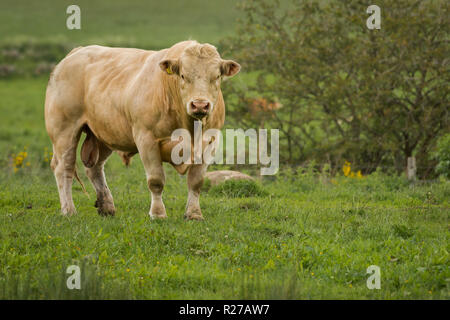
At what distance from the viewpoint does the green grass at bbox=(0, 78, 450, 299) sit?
5.20 meters

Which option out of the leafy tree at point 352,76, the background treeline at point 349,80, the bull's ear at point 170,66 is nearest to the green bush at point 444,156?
the background treeline at point 349,80

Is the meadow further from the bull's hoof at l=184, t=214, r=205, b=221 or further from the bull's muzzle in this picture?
the bull's muzzle

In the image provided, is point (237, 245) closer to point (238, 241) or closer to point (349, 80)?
point (238, 241)

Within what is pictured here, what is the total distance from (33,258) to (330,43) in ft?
30.0

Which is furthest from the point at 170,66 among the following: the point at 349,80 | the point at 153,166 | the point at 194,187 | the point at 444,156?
the point at 349,80

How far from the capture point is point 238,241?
6.71 metres

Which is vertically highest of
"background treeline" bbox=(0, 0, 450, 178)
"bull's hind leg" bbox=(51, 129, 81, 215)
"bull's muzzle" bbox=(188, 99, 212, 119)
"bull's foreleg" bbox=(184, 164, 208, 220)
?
"background treeline" bbox=(0, 0, 450, 178)

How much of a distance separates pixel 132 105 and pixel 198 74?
1.08 metres

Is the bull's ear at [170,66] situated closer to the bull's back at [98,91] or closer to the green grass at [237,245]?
the bull's back at [98,91]

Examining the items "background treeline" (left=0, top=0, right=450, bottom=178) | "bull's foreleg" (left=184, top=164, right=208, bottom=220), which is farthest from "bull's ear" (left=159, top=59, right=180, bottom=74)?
"background treeline" (left=0, top=0, right=450, bottom=178)

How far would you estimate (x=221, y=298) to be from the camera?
5062 mm

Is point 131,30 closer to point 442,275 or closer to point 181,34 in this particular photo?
point 181,34
